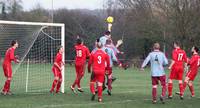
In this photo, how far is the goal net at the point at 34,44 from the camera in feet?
74.8

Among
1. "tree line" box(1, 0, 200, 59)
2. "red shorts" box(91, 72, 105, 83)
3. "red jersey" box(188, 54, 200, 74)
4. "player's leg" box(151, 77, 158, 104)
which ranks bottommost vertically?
"player's leg" box(151, 77, 158, 104)

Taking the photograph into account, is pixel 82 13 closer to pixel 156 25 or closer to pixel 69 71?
pixel 156 25

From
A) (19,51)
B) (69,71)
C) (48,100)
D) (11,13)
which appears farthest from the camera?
(11,13)

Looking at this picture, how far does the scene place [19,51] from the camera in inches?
960

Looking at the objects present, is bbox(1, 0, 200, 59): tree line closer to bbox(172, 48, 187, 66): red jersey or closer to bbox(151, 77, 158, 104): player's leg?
bbox(172, 48, 187, 66): red jersey

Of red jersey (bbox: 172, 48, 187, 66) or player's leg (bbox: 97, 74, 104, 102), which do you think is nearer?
player's leg (bbox: 97, 74, 104, 102)

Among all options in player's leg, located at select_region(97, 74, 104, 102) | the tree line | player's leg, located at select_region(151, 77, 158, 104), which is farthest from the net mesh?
the tree line

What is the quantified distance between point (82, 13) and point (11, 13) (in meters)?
13.4

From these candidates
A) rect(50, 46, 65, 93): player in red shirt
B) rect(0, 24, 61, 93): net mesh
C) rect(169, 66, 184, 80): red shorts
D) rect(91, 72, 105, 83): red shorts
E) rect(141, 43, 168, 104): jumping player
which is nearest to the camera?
rect(91, 72, 105, 83): red shorts

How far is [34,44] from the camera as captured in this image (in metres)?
25.5

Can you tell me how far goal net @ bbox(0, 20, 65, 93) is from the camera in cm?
2280

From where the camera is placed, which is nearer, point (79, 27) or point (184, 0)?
point (184, 0)

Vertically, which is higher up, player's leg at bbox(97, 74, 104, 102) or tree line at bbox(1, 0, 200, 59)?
tree line at bbox(1, 0, 200, 59)

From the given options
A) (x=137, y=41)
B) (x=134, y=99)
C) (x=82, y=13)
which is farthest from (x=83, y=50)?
(x=82, y=13)
